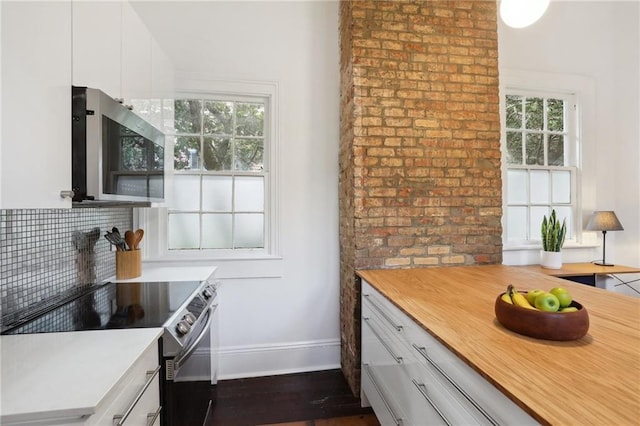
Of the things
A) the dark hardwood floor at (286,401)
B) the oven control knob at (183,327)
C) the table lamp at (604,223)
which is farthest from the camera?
the table lamp at (604,223)

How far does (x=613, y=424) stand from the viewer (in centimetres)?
62

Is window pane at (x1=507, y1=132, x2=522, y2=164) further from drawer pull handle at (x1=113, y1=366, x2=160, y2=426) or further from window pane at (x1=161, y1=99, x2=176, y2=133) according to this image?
drawer pull handle at (x1=113, y1=366, x2=160, y2=426)

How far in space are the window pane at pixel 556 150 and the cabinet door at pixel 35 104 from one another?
3.84 meters

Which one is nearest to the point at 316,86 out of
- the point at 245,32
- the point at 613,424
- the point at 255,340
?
the point at 245,32

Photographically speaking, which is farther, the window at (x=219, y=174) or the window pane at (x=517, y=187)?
the window pane at (x=517, y=187)

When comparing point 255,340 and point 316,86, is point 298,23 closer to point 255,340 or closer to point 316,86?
point 316,86

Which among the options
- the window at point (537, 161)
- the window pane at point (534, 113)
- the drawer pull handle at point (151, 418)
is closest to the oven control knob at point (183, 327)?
the drawer pull handle at point (151, 418)

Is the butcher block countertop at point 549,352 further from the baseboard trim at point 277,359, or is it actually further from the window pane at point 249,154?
the window pane at point 249,154

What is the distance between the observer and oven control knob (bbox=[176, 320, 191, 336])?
4.03 feet

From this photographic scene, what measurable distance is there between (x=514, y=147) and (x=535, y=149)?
0.79ft

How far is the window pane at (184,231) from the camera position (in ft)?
8.09

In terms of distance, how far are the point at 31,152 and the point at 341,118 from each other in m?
1.97

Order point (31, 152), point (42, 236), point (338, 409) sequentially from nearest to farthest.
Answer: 1. point (31, 152)
2. point (42, 236)
3. point (338, 409)

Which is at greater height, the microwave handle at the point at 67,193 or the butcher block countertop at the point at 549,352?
the microwave handle at the point at 67,193
